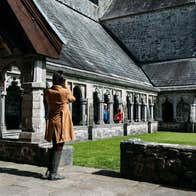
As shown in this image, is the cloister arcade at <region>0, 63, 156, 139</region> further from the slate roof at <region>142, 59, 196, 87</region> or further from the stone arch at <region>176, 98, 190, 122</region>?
the stone arch at <region>176, 98, 190, 122</region>

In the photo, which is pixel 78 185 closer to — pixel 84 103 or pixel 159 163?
pixel 159 163

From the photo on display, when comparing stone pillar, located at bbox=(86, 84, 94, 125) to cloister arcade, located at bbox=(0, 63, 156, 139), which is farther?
stone pillar, located at bbox=(86, 84, 94, 125)

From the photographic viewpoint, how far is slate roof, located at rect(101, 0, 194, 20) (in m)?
30.5

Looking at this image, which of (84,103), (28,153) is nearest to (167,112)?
(84,103)

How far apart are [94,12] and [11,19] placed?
81.4 ft

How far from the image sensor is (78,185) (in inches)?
201

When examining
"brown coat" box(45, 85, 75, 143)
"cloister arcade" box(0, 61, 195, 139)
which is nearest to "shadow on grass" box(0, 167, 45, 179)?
"brown coat" box(45, 85, 75, 143)

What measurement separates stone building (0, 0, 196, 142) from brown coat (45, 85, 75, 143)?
1793 millimetres

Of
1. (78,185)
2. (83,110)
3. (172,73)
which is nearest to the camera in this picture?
(78,185)

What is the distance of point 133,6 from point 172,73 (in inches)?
410

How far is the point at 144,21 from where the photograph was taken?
3109 cm

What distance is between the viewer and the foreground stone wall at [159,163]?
505cm

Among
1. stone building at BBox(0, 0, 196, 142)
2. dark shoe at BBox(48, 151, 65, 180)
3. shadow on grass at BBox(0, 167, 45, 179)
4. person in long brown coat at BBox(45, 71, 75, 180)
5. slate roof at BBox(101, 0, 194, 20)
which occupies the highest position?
slate roof at BBox(101, 0, 194, 20)

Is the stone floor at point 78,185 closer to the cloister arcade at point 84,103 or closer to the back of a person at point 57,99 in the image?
the back of a person at point 57,99
